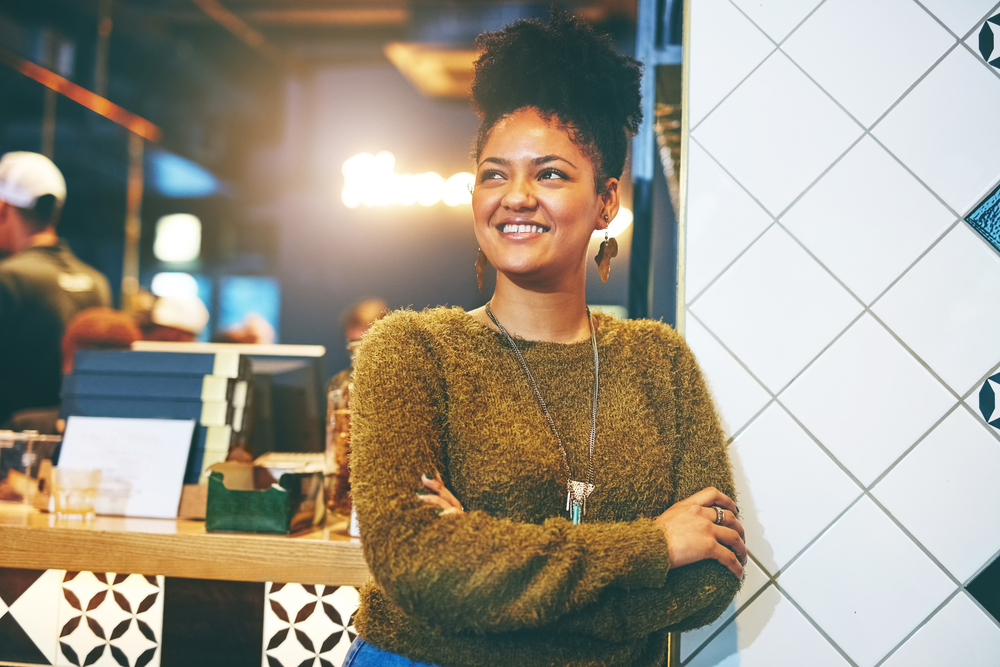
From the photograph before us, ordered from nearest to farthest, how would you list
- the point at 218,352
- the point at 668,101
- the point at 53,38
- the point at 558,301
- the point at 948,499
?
the point at 558,301 → the point at 948,499 → the point at 668,101 → the point at 218,352 → the point at 53,38

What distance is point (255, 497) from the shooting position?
4.73ft

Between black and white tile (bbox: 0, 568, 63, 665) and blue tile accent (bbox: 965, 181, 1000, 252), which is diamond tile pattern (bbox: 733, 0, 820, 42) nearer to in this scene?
blue tile accent (bbox: 965, 181, 1000, 252)

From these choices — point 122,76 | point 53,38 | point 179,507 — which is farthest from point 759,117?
point 122,76

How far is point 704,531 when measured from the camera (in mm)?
1058

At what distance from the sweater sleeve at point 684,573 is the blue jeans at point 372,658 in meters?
0.25

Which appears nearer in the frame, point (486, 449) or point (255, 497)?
point (486, 449)

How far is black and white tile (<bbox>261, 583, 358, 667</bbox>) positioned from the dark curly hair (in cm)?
95

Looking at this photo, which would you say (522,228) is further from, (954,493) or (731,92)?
(954,493)

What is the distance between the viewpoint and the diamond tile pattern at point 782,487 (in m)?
1.40

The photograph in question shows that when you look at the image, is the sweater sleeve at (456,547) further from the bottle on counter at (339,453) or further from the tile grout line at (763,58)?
the tile grout line at (763,58)

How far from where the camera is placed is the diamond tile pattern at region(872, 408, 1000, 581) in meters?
1.38

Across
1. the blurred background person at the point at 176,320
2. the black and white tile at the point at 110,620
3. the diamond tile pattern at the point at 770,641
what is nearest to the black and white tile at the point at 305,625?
the black and white tile at the point at 110,620

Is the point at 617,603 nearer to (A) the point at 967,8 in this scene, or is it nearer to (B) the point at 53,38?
(A) the point at 967,8

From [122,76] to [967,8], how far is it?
552 centimetres
